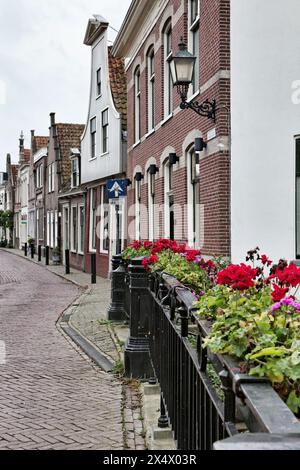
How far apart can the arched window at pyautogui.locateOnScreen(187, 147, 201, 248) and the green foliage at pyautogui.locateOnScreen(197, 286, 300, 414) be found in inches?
361

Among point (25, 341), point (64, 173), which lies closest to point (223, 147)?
point (25, 341)

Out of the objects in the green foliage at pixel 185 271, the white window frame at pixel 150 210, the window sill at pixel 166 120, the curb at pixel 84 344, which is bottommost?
the curb at pixel 84 344

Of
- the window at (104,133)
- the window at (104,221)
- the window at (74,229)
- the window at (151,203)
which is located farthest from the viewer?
the window at (74,229)

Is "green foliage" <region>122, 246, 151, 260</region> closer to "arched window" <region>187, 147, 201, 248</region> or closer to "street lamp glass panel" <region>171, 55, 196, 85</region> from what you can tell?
"arched window" <region>187, 147, 201, 248</region>

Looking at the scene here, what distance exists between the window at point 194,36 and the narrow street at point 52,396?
551 cm

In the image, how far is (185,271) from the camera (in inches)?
252

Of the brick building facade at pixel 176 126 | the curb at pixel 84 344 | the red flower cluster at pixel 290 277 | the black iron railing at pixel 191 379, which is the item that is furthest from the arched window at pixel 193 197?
the red flower cluster at pixel 290 277

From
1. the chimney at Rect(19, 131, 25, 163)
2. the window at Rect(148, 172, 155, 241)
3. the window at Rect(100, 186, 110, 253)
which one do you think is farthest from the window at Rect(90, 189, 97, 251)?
the chimney at Rect(19, 131, 25, 163)

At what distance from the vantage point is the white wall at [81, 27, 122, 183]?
21198 mm

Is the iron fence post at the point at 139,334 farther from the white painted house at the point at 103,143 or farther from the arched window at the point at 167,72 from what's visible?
the white painted house at the point at 103,143

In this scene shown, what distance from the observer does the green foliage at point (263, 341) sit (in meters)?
1.80

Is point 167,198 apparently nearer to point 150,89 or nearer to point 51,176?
point 150,89

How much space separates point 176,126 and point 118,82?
981 centimetres
